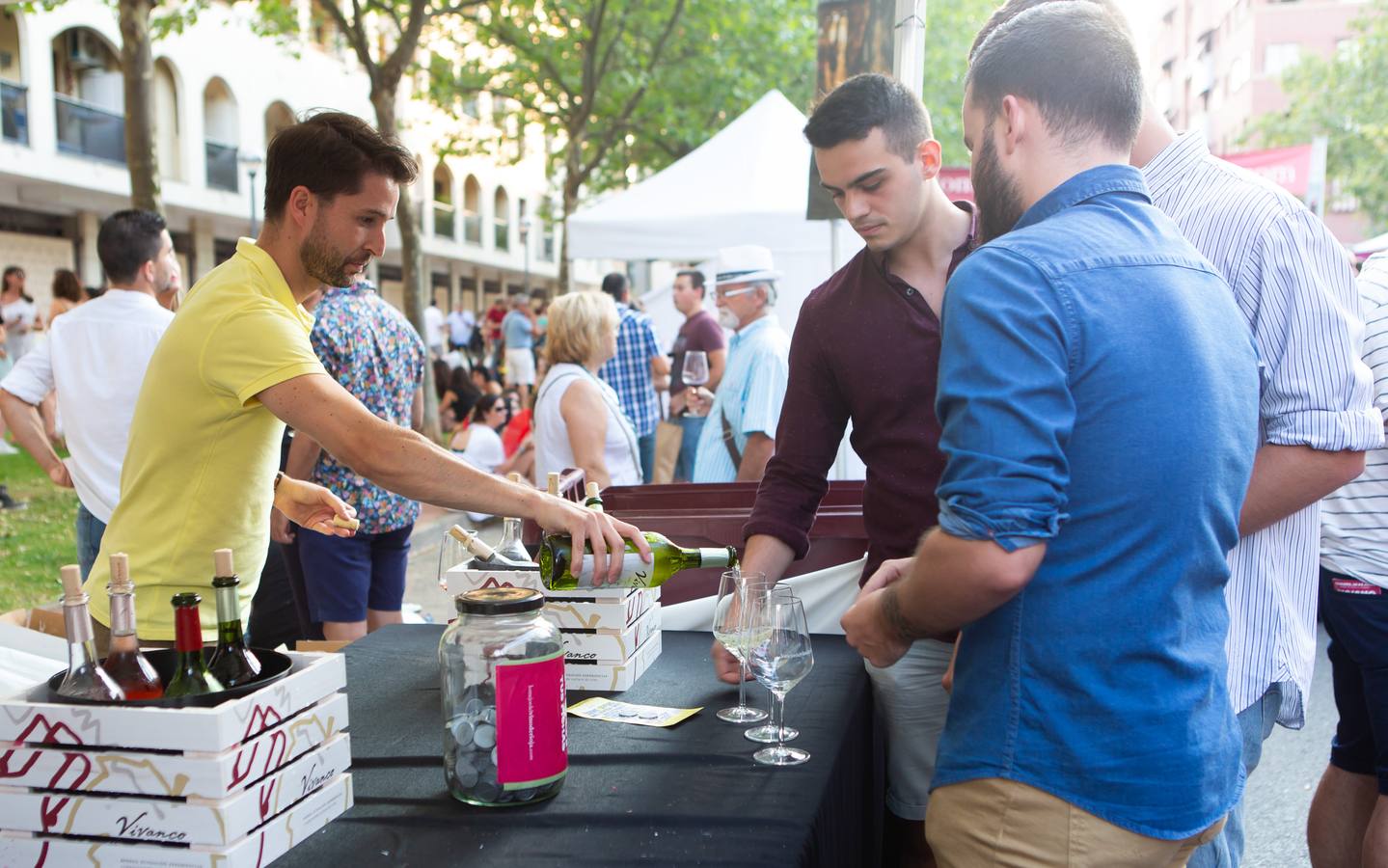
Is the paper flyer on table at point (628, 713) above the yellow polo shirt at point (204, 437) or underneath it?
underneath

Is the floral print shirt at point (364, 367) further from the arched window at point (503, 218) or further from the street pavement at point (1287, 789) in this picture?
the arched window at point (503, 218)

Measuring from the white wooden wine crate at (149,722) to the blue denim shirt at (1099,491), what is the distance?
0.86 metres

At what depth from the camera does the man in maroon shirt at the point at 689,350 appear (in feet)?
24.3

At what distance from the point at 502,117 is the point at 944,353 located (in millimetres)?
18416

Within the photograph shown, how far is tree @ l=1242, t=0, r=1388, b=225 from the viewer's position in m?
27.9

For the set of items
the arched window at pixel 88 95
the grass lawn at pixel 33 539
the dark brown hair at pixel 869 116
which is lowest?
the grass lawn at pixel 33 539

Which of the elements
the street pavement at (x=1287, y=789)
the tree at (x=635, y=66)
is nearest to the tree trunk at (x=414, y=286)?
the tree at (x=635, y=66)

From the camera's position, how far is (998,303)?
1263 mm

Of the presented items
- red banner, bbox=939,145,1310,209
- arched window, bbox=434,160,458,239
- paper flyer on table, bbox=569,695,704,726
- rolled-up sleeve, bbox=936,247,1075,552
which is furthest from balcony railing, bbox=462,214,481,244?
rolled-up sleeve, bbox=936,247,1075,552

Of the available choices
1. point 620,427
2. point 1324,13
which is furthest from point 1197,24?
point 620,427

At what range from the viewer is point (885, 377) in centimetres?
229

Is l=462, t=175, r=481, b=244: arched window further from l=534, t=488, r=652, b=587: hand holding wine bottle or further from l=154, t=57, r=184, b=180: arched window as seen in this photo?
l=534, t=488, r=652, b=587: hand holding wine bottle

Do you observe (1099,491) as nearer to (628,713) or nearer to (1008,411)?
(1008,411)

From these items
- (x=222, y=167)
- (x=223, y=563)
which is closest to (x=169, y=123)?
(x=222, y=167)
